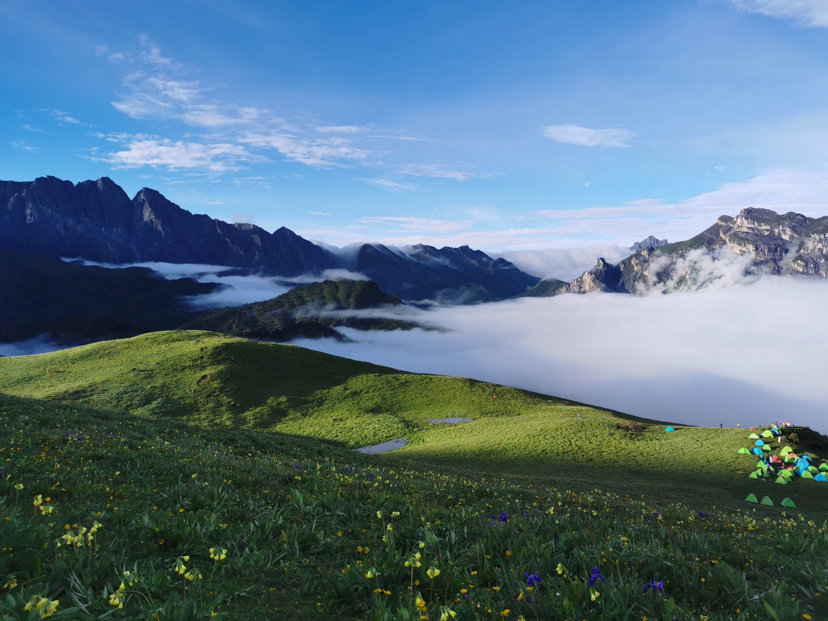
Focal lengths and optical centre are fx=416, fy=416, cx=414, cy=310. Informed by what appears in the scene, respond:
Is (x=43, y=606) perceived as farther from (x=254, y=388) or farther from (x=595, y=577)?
(x=254, y=388)

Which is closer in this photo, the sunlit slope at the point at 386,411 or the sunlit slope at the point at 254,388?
the sunlit slope at the point at 386,411

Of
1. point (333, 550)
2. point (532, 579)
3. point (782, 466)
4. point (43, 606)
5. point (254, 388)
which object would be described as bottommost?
point (254, 388)

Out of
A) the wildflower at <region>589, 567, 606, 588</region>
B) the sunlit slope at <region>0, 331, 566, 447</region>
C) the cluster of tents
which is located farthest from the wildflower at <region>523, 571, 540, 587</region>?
the sunlit slope at <region>0, 331, 566, 447</region>

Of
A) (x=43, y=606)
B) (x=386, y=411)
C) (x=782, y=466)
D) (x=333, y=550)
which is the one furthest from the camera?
(x=386, y=411)

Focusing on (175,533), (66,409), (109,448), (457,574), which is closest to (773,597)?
(457,574)

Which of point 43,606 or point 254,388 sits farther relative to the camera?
point 254,388

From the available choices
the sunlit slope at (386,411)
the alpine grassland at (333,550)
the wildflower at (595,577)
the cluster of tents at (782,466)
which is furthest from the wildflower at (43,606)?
the cluster of tents at (782,466)

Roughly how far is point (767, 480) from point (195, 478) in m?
47.9

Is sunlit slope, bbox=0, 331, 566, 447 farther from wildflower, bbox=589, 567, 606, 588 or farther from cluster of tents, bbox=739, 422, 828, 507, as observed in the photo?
wildflower, bbox=589, 567, 606, 588

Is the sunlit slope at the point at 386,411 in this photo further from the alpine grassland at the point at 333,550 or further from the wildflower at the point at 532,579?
the wildflower at the point at 532,579

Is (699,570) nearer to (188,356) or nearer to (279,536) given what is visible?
(279,536)

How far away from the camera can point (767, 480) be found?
37.9 m

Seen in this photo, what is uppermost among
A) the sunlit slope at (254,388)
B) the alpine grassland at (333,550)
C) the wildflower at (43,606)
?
the wildflower at (43,606)

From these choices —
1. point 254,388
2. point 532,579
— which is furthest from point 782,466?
point 254,388
